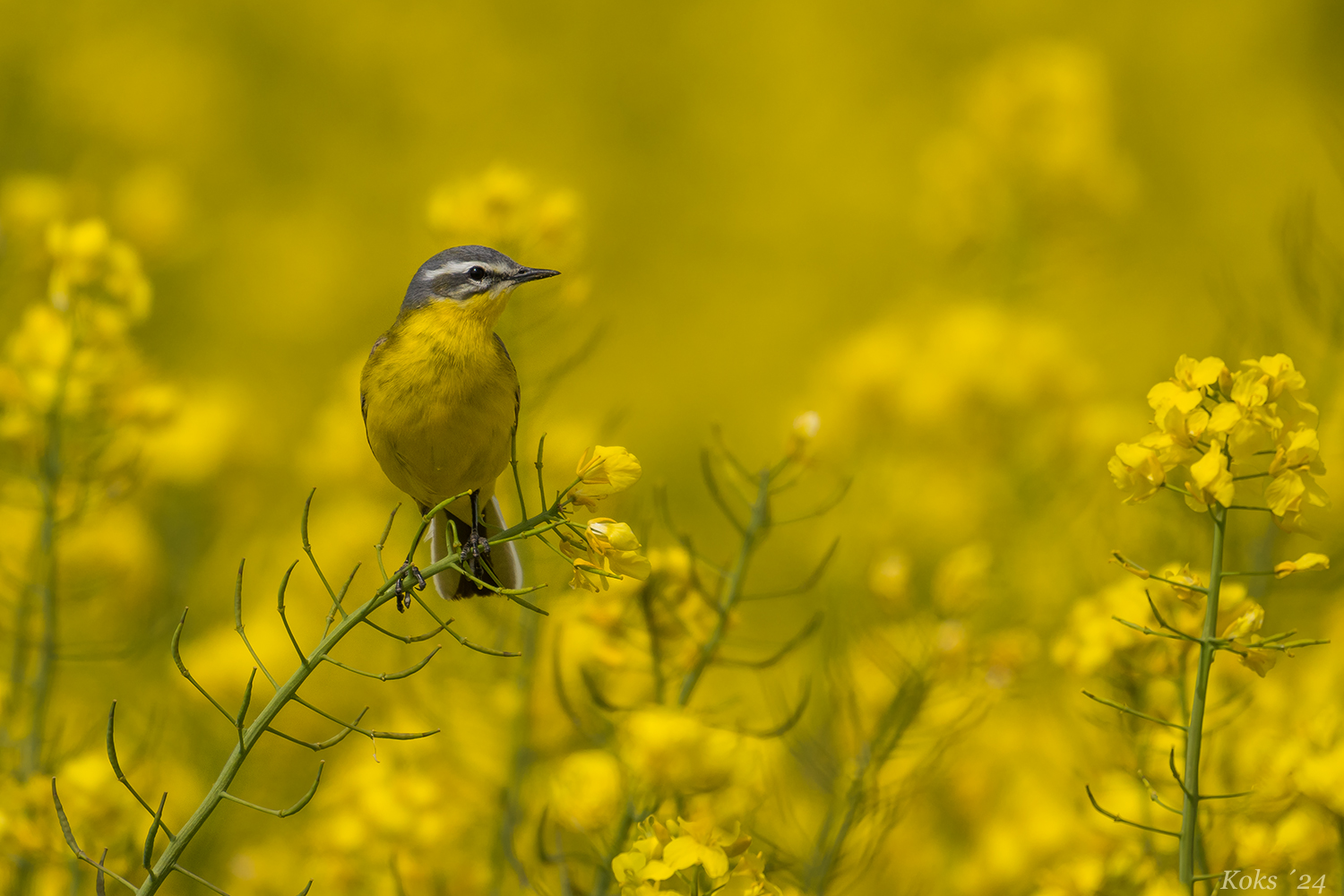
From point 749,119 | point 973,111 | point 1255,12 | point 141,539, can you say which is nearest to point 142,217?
point 141,539

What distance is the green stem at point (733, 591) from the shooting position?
2.34m

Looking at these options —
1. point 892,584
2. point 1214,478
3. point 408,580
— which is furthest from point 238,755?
point 892,584

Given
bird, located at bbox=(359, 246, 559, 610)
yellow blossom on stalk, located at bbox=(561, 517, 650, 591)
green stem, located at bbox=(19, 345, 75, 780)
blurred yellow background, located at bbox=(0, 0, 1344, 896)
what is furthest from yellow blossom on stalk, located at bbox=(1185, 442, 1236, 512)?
green stem, located at bbox=(19, 345, 75, 780)

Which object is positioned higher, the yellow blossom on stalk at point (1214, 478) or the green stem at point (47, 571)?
the yellow blossom on stalk at point (1214, 478)

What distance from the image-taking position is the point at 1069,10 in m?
13.2

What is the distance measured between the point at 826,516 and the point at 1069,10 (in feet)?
34.2

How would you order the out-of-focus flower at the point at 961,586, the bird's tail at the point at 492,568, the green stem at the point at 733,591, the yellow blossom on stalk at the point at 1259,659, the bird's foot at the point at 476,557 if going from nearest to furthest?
the yellow blossom on stalk at the point at 1259,659 < the bird's foot at the point at 476,557 < the green stem at the point at 733,591 < the bird's tail at the point at 492,568 < the out-of-focus flower at the point at 961,586

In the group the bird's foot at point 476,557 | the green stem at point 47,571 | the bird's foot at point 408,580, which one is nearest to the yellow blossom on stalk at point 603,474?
the bird's foot at point 408,580

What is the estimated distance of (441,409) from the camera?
223 centimetres

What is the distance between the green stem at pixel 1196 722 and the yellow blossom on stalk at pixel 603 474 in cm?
85

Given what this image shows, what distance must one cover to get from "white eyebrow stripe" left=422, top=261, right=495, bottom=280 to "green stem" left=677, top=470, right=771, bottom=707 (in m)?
0.80

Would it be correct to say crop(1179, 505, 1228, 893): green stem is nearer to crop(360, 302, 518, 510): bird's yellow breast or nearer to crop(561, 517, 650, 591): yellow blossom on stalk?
crop(561, 517, 650, 591): yellow blossom on stalk

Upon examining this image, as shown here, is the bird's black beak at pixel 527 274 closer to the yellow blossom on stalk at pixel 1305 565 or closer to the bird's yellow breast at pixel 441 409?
the bird's yellow breast at pixel 441 409

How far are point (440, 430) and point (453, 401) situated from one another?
65 millimetres
